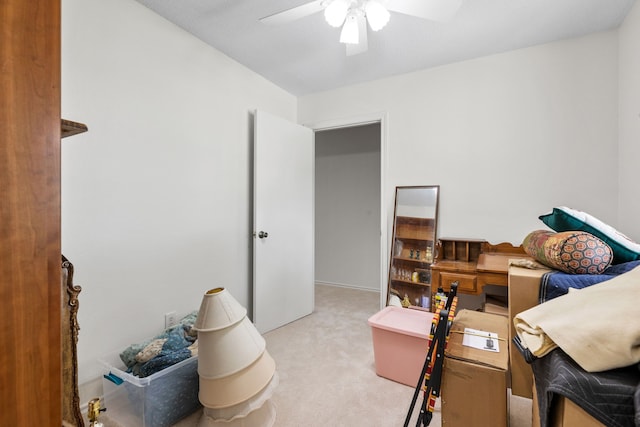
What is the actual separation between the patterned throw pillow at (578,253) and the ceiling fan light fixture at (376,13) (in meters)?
1.40

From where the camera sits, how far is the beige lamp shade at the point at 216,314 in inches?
60.4

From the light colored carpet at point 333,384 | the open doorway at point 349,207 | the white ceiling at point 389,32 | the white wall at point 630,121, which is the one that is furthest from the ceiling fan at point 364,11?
the open doorway at point 349,207

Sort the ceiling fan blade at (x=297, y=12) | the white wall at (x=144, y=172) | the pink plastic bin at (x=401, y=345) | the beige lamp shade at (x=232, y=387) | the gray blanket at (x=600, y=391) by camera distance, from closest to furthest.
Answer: the gray blanket at (x=600, y=391) < the beige lamp shade at (x=232, y=387) < the ceiling fan blade at (x=297, y=12) < the white wall at (x=144, y=172) < the pink plastic bin at (x=401, y=345)

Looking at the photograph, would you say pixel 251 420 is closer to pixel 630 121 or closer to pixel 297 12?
pixel 297 12

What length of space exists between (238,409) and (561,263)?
5.56 feet

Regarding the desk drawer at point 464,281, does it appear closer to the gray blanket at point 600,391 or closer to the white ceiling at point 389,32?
the gray blanket at point 600,391

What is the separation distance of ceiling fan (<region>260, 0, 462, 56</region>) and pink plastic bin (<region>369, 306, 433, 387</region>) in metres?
1.74

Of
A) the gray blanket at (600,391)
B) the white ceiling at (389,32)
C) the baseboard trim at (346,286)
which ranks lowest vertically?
the baseboard trim at (346,286)

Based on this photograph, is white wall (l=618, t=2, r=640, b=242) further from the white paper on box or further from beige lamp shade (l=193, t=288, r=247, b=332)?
beige lamp shade (l=193, t=288, r=247, b=332)

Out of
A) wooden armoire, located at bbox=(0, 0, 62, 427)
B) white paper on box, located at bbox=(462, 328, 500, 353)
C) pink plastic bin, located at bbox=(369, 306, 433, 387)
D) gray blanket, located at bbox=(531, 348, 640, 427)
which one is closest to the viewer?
wooden armoire, located at bbox=(0, 0, 62, 427)

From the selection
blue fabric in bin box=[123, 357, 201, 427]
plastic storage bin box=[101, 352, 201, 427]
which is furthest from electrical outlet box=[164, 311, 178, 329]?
blue fabric in bin box=[123, 357, 201, 427]

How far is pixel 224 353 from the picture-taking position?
1506 mm

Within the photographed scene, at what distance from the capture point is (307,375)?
6.61 feet

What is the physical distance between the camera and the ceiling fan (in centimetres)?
151
